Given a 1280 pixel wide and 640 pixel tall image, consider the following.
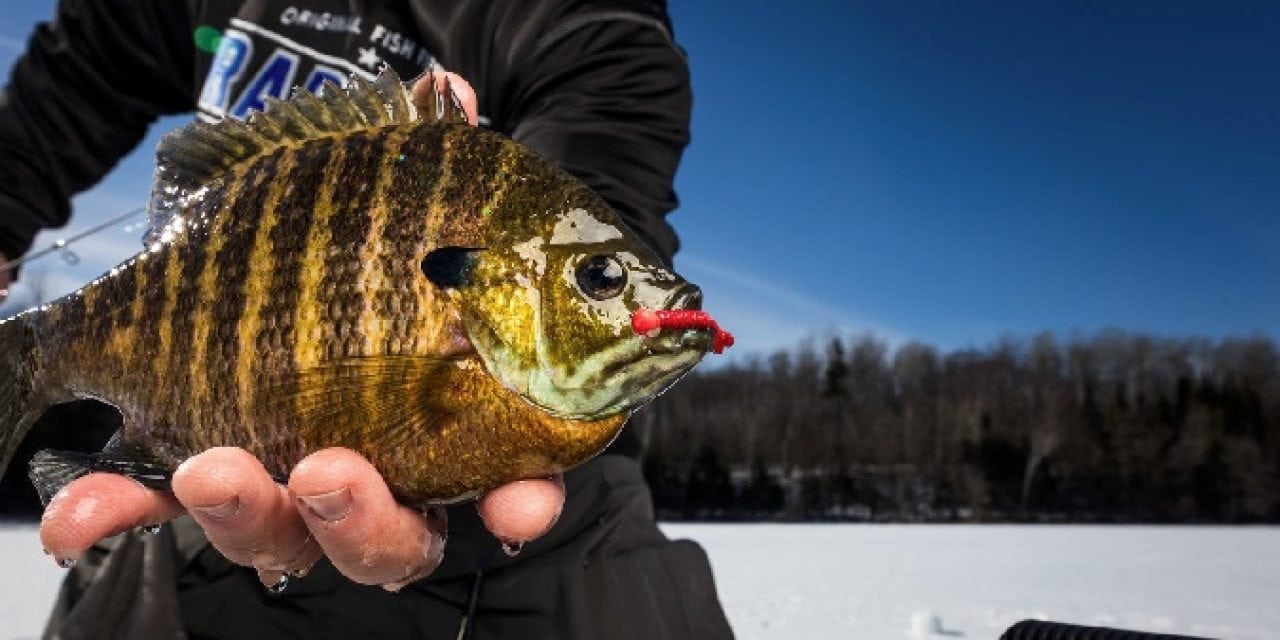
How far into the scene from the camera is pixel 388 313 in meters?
1.24

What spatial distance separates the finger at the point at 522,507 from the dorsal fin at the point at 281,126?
53cm

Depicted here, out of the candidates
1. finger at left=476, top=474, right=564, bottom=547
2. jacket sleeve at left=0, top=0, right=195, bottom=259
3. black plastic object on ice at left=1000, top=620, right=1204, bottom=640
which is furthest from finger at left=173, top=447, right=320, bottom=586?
jacket sleeve at left=0, top=0, right=195, bottom=259

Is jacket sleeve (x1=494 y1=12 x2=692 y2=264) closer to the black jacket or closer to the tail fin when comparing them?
the black jacket

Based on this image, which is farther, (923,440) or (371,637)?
(923,440)

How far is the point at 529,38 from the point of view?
2691mm

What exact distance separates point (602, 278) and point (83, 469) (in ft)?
2.61

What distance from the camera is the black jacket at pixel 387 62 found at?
245 cm

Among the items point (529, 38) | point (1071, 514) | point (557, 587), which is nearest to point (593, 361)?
point (557, 587)

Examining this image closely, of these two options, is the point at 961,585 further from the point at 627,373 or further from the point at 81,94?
the point at 627,373

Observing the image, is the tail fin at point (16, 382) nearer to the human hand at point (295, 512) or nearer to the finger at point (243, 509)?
the human hand at point (295, 512)

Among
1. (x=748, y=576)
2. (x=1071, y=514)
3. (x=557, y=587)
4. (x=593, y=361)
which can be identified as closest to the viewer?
(x=593, y=361)

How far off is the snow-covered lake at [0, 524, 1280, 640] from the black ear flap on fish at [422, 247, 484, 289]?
781 cm

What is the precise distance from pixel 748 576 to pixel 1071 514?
36609 mm

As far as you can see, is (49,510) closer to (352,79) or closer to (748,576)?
(352,79)
